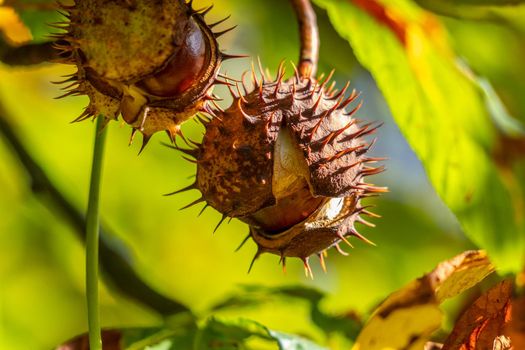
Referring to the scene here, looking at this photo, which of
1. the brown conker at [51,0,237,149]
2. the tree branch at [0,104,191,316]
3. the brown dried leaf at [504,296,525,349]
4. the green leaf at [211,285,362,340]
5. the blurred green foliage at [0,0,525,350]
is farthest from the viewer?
the blurred green foliage at [0,0,525,350]

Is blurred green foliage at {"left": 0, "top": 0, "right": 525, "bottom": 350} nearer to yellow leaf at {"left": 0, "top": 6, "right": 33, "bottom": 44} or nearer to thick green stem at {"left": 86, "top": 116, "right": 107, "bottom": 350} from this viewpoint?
yellow leaf at {"left": 0, "top": 6, "right": 33, "bottom": 44}

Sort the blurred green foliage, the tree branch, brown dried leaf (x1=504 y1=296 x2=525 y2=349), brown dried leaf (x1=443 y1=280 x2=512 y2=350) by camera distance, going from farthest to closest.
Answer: the blurred green foliage → the tree branch → brown dried leaf (x1=443 y1=280 x2=512 y2=350) → brown dried leaf (x1=504 y1=296 x2=525 y2=349)

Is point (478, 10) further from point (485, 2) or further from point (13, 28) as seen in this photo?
point (13, 28)

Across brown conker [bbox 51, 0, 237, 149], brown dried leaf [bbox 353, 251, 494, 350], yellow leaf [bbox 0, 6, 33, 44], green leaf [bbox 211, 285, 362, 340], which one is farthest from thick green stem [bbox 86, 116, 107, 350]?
green leaf [bbox 211, 285, 362, 340]

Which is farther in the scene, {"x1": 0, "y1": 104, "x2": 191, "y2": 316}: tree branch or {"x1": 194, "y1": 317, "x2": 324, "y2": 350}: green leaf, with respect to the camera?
{"x1": 0, "y1": 104, "x2": 191, "y2": 316}: tree branch

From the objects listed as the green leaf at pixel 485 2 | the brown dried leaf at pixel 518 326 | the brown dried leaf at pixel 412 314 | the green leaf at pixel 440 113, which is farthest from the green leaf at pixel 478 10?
the brown dried leaf at pixel 518 326

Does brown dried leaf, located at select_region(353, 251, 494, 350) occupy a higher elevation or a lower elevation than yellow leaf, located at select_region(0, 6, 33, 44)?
lower

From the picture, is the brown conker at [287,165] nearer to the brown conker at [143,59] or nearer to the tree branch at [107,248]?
the brown conker at [143,59]

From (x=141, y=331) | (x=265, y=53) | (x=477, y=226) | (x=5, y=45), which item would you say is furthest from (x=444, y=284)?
(x=265, y=53)
